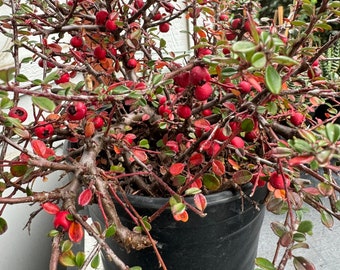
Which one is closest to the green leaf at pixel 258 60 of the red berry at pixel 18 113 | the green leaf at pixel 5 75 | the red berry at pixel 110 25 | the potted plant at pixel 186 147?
the potted plant at pixel 186 147

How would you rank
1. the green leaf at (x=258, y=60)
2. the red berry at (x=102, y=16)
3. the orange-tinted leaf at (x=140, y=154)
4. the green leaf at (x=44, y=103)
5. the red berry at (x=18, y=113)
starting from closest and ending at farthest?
the green leaf at (x=258, y=60)
the green leaf at (x=44, y=103)
the red berry at (x=18, y=113)
the orange-tinted leaf at (x=140, y=154)
the red berry at (x=102, y=16)

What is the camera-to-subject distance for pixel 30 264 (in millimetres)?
1180

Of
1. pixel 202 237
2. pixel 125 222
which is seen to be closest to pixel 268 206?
pixel 202 237

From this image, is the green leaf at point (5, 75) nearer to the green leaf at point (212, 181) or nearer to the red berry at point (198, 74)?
the red berry at point (198, 74)

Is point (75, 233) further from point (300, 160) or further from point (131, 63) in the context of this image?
point (131, 63)

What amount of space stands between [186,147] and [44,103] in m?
0.33

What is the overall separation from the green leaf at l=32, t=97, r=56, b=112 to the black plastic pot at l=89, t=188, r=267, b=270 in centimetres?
26

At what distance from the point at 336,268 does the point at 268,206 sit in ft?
2.54

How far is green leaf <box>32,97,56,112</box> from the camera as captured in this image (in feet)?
1.39

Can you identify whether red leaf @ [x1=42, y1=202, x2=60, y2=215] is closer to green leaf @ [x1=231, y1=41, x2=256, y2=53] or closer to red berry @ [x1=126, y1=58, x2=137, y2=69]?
green leaf @ [x1=231, y1=41, x2=256, y2=53]

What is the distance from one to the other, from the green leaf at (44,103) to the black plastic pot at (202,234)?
260 mm

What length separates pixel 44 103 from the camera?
0.43 m

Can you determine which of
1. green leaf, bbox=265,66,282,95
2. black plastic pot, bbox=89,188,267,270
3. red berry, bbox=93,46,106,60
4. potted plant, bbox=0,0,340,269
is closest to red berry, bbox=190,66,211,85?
potted plant, bbox=0,0,340,269

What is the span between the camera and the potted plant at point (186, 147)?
1.51ft
